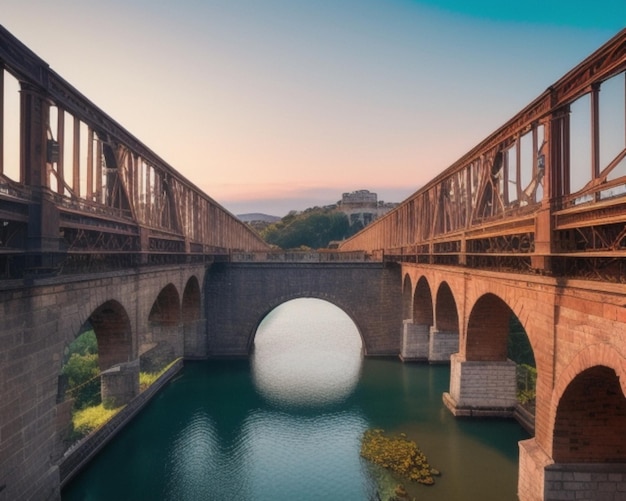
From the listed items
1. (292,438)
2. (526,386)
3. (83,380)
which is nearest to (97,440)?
(292,438)

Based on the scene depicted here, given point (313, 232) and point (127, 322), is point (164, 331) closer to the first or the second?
point (127, 322)

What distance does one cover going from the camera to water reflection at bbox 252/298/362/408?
3075cm

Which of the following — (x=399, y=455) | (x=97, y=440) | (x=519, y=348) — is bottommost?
(x=399, y=455)

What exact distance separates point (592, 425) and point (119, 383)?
20.8 m

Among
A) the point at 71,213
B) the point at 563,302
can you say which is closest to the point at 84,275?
the point at 71,213

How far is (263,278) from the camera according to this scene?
3897cm

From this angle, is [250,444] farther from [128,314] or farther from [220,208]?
[220,208]

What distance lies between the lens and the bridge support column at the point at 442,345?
3434cm

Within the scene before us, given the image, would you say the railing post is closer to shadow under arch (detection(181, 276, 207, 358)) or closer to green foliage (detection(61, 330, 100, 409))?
green foliage (detection(61, 330, 100, 409))

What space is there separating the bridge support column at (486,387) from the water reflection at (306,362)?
8211 mm

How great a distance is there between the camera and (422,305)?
120ft

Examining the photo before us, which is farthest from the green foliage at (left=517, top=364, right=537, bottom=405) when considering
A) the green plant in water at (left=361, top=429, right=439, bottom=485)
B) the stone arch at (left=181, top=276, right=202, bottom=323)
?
the stone arch at (left=181, top=276, right=202, bottom=323)

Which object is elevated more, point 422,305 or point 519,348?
point 422,305

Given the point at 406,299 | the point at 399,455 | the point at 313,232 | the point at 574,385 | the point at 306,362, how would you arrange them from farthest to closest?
the point at 313,232, the point at 406,299, the point at 306,362, the point at 399,455, the point at 574,385
